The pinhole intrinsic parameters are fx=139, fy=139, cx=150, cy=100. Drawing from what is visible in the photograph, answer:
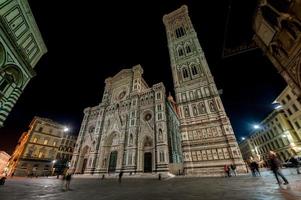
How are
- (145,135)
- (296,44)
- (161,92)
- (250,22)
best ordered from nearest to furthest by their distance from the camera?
(296,44), (250,22), (145,135), (161,92)

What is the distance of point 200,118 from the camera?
22547 mm

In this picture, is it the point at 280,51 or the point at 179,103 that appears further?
the point at 179,103

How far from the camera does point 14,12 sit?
1034 centimetres

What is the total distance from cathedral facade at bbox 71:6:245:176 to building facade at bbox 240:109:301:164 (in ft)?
67.9

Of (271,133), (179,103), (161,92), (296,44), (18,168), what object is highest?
(161,92)

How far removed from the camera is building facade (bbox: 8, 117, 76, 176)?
112 feet

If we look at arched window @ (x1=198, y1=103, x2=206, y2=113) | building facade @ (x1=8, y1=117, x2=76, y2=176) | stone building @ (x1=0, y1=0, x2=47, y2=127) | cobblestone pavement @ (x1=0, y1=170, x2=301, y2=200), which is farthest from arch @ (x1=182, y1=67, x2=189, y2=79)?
building facade @ (x1=8, y1=117, x2=76, y2=176)

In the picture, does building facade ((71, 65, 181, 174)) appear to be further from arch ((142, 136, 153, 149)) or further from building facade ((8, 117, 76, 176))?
building facade ((8, 117, 76, 176))

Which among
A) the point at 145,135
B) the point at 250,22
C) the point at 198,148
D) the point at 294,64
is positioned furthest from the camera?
the point at 145,135

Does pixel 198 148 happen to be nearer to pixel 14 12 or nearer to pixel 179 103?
pixel 179 103

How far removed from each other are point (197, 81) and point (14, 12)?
2494 centimetres

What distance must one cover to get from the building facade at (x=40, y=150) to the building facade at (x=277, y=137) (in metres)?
56.7

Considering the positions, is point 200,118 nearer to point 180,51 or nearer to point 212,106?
point 212,106

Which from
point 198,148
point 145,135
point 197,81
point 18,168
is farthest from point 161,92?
point 18,168
